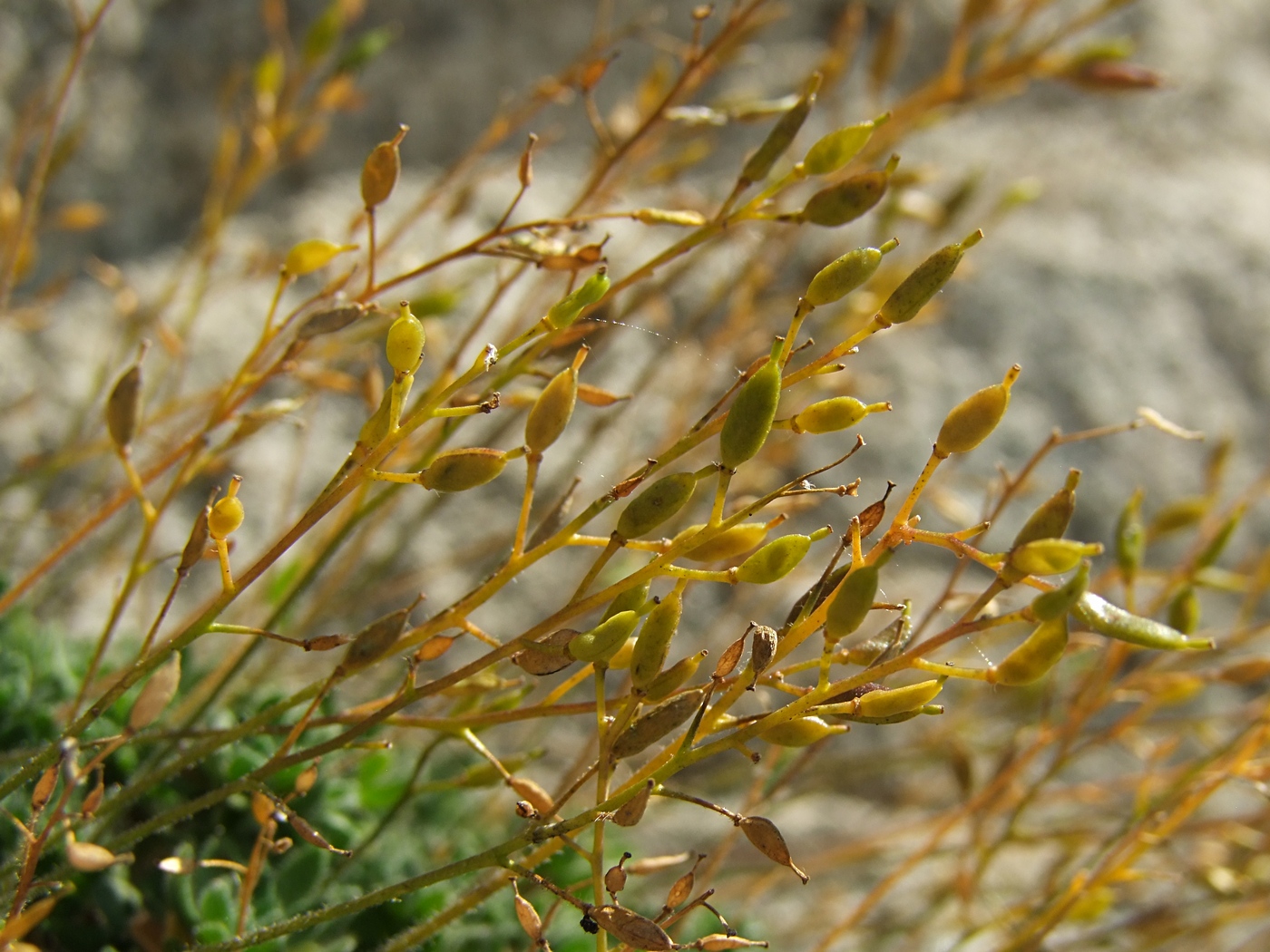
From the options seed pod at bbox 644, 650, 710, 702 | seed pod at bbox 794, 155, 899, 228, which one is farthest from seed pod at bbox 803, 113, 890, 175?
seed pod at bbox 644, 650, 710, 702

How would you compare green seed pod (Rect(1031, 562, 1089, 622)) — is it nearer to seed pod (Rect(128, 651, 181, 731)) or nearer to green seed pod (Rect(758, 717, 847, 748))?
green seed pod (Rect(758, 717, 847, 748))

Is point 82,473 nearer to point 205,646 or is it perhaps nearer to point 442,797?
point 205,646

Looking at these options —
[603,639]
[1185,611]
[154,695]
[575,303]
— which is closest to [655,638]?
[603,639]

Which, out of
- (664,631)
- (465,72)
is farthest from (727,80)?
(664,631)

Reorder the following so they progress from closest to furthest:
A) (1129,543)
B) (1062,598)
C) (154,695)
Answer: (1062,598), (154,695), (1129,543)

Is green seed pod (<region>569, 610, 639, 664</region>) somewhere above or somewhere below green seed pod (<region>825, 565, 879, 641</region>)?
below

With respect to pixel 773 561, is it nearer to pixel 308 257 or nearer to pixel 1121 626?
pixel 1121 626

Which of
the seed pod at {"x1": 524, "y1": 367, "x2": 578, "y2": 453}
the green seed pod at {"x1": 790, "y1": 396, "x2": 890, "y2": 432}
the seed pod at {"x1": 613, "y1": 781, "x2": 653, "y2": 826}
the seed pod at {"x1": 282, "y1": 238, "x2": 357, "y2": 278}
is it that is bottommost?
the seed pod at {"x1": 613, "y1": 781, "x2": 653, "y2": 826}
